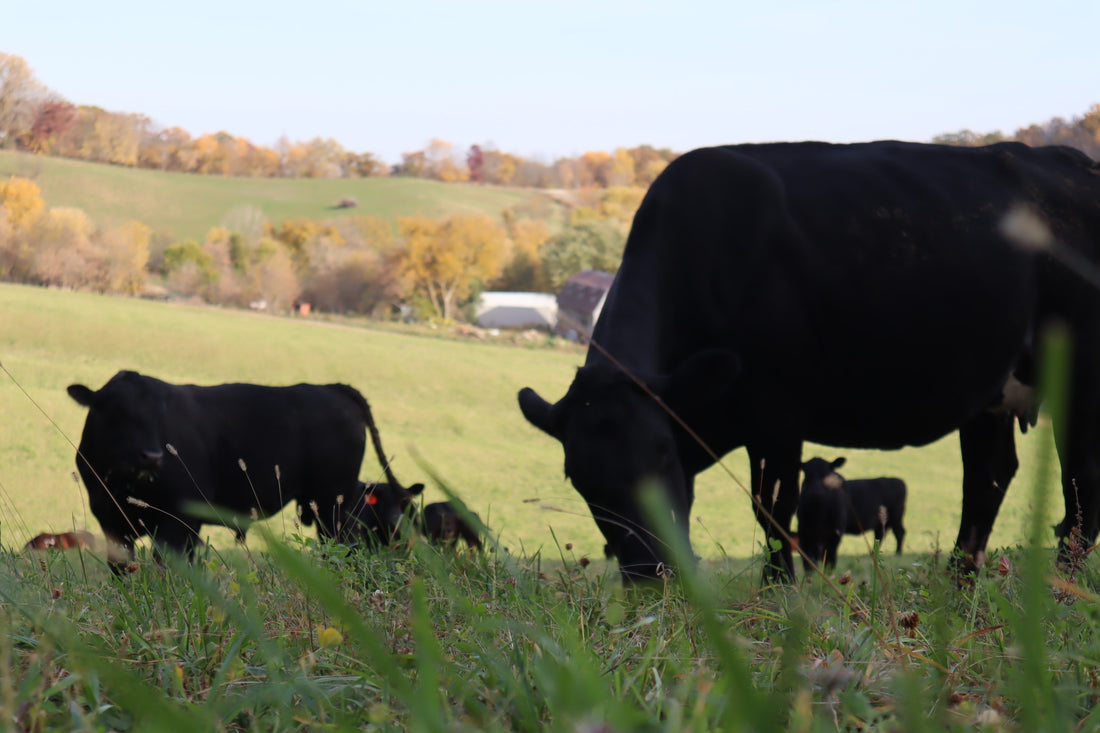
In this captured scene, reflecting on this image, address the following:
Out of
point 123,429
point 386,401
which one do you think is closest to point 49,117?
point 386,401

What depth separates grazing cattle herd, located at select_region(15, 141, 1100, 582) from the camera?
166 inches

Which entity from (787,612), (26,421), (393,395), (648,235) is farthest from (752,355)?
(393,395)

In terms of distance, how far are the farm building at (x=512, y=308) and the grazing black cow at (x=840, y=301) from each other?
2830 inches

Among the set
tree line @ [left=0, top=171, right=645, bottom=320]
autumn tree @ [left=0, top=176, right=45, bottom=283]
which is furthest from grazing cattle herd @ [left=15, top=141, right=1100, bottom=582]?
tree line @ [left=0, top=171, right=645, bottom=320]

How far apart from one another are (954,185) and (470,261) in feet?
245

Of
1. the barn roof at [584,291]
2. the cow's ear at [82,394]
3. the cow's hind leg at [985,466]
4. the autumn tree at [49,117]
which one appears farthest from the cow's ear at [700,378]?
the barn roof at [584,291]

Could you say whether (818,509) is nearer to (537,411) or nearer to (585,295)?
(537,411)

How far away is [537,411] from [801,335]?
150cm

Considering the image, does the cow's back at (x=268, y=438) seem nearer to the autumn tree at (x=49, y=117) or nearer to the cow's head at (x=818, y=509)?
the cow's head at (x=818, y=509)

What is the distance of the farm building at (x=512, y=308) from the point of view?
79.4 metres

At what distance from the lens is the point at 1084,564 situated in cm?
349

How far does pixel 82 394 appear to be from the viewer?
19.2 ft

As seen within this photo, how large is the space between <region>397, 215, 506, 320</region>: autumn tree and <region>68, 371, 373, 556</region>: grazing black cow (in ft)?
218

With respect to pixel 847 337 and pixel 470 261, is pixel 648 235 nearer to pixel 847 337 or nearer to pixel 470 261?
pixel 847 337
